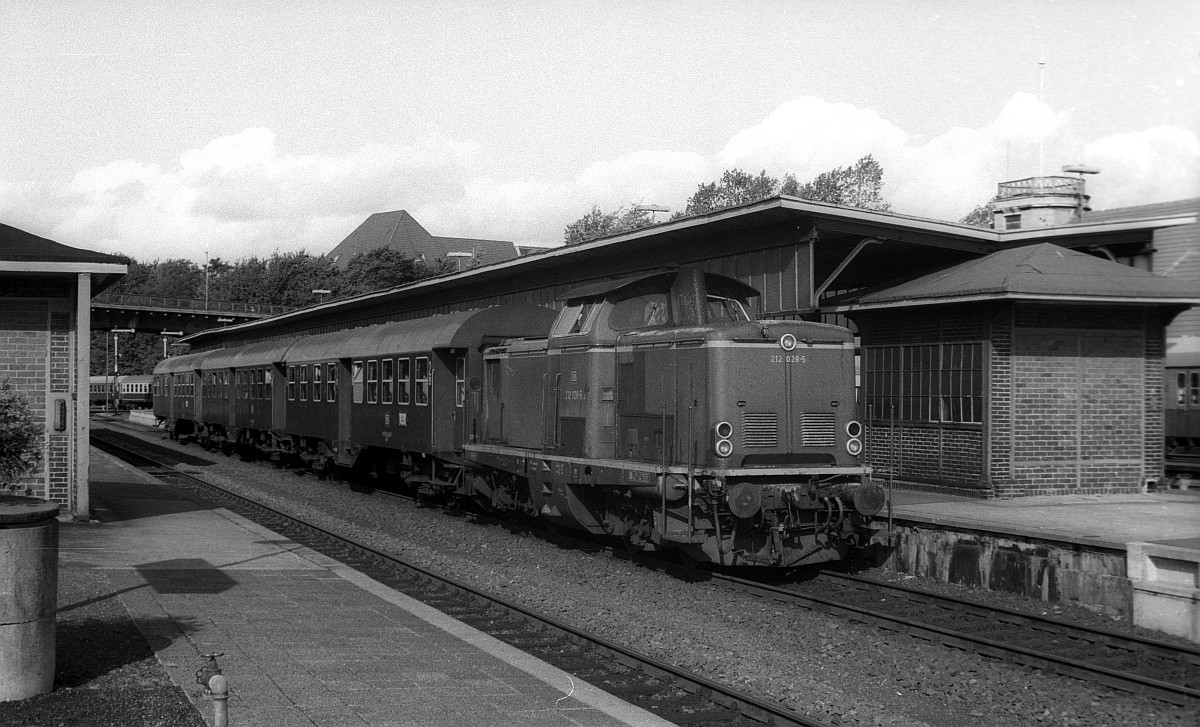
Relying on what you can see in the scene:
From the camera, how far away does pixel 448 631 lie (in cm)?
942

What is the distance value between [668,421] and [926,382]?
7.47 m

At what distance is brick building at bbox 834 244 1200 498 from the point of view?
16078 millimetres

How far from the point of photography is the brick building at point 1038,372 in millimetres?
16078

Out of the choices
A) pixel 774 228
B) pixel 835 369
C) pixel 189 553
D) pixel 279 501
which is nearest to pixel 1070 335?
pixel 774 228

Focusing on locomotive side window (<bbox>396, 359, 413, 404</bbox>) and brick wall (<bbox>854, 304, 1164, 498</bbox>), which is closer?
brick wall (<bbox>854, 304, 1164, 498</bbox>)

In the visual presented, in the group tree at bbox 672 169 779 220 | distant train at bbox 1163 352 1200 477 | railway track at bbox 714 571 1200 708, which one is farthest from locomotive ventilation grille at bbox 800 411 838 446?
tree at bbox 672 169 779 220

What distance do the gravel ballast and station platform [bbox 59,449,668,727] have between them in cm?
130

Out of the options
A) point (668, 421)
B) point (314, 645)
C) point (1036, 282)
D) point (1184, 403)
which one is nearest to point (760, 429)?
point (668, 421)

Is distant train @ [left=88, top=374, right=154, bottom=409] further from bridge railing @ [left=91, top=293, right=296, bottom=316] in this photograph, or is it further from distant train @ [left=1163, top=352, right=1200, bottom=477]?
distant train @ [left=1163, top=352, right=1200, bottom=477]

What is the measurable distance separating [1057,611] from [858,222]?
784 centimetres

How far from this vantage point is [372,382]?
20594mm

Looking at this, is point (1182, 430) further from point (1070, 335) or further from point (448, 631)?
point (448, 631)

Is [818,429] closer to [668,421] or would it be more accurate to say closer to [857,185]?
[668,421]

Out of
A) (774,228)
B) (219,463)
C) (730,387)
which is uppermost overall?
(774,228)
